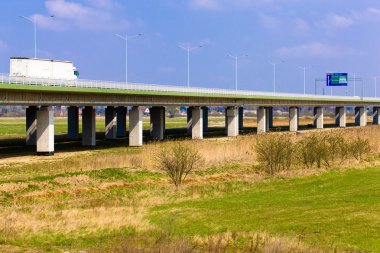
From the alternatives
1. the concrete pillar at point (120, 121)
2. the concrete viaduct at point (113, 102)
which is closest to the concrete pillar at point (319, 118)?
the concrete viaduct at point (113, 102)

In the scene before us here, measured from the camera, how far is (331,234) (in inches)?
856

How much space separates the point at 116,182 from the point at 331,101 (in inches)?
4497

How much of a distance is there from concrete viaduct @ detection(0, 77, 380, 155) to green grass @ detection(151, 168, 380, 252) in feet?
98.8

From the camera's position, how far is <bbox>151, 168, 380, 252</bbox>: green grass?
2175 cm

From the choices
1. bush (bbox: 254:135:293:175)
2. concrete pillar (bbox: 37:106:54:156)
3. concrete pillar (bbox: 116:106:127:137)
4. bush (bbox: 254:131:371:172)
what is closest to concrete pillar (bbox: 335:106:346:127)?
concrete pillar (bbox: 116:106:127:137)

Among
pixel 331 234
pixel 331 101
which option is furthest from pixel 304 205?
pixel 331 101

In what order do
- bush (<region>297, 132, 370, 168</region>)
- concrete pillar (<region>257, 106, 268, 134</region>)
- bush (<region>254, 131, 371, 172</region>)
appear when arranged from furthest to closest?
concrete pillar (<region>257, 106, 268, 134</region>), bush (<region>297, 132, 370, 168</region>), bush (<region>254, 131, 371, 172</region>)

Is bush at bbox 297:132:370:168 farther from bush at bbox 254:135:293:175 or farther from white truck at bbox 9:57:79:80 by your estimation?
white truck at bbox 9:57:79:80

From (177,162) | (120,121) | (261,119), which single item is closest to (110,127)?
(120,121)

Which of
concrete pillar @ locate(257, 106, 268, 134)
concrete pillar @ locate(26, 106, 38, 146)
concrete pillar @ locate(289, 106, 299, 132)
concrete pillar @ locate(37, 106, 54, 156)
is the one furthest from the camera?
concrete pillar @ locate(289, 106, 299, 132)

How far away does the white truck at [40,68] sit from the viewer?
220 feet

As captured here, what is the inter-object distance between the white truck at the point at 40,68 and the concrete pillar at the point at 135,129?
34.6ft

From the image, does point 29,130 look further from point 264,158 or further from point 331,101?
point 331,101

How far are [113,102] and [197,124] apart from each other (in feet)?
79.9
